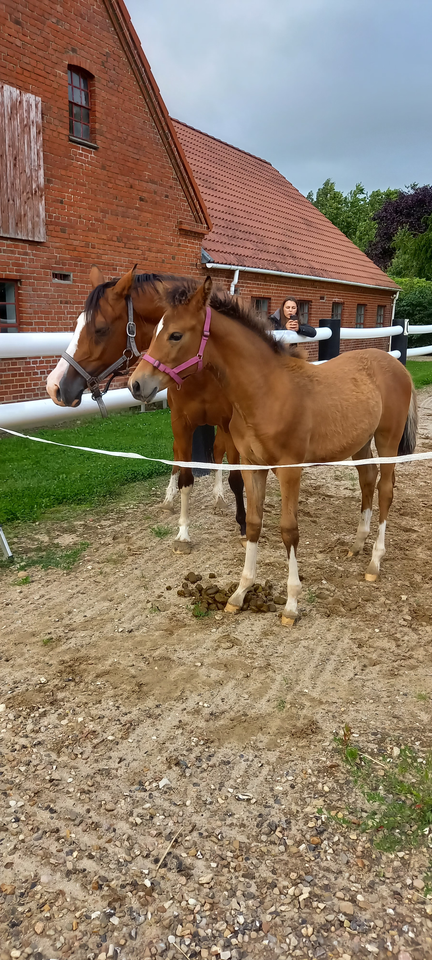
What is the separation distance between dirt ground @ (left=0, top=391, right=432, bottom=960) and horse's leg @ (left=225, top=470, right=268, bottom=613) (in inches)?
5.3

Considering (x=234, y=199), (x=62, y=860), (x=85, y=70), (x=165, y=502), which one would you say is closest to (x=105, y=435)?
(x=165, y=502)

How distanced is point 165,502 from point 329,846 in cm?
392

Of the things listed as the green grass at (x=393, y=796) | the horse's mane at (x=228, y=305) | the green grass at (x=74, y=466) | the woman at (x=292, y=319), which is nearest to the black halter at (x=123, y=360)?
the horse's mane at (x=228, y=305)

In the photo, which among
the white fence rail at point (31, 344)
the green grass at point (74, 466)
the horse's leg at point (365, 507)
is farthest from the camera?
the green grass at point (74, 466)

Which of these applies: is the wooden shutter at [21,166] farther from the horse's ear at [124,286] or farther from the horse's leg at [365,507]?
the horse's leg at [365,507]

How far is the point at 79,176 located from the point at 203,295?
8.59 m

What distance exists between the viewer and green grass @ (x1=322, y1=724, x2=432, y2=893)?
199 centimetres

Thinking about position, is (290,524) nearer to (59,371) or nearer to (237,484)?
(237,484)

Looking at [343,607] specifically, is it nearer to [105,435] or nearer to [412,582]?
[412,582]

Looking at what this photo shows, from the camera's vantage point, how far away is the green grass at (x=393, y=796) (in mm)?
1993

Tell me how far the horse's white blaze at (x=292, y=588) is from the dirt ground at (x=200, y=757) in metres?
0.10

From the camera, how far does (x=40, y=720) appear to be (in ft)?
8.64

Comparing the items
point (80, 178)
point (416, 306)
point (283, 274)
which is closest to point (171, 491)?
point (80, 178)

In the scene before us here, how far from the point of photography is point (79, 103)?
1031cm
